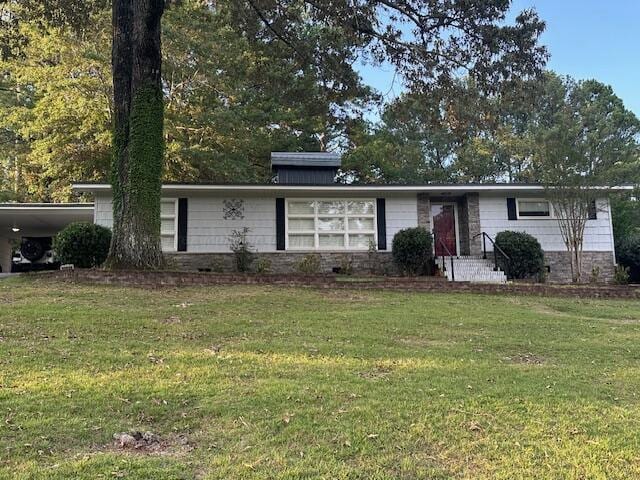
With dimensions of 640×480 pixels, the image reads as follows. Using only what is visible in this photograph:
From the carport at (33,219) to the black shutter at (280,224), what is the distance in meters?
6.23

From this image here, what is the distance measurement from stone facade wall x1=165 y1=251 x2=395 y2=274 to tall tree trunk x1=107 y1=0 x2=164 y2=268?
3.78 metres

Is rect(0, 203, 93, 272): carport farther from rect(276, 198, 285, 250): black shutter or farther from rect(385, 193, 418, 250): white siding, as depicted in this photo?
rect(385, 193, 418, 250): white siding

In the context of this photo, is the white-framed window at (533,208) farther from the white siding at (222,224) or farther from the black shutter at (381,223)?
the white siding at (222,224)

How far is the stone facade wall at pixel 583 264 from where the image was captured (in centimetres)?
1589

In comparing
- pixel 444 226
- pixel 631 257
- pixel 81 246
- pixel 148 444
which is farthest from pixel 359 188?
pixel 148 444

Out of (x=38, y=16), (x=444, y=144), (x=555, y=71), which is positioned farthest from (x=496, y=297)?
(x=555, y=71)

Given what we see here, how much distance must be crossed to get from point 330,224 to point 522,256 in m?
5.50

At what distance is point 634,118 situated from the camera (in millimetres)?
32406

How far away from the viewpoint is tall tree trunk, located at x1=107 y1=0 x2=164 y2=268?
11250mm

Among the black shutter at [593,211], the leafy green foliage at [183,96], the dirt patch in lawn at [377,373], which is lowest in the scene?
the dirt patch in lawn at [377,373]

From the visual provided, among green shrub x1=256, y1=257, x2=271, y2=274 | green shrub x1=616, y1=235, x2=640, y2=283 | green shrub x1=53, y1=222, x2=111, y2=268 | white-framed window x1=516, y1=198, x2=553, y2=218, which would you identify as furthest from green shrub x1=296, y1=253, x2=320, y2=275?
green shrub x1=616, y1=235, x2=640, y2=283

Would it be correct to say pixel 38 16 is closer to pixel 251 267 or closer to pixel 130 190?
pixel 130 190

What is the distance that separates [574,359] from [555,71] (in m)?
33.5

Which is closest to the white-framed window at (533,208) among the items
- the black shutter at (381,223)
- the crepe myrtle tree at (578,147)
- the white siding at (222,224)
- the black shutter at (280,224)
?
the crepe myrtle tree at (578,147)
